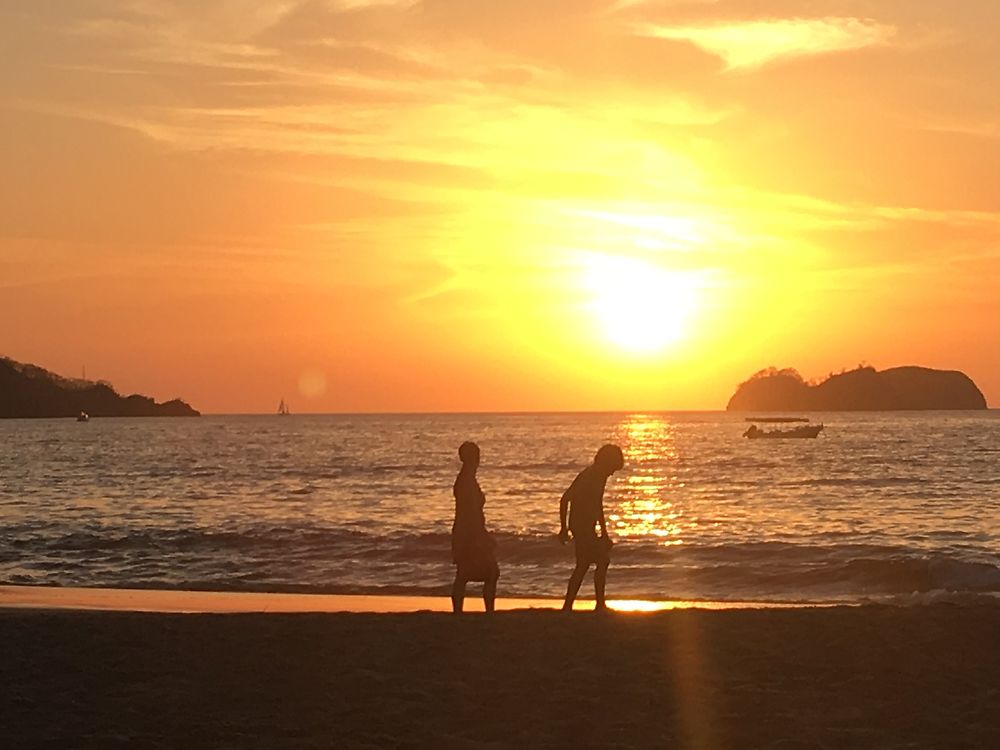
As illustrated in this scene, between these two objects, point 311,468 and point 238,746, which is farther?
point 311,468

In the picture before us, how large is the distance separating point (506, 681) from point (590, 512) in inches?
162

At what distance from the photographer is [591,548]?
14344mm

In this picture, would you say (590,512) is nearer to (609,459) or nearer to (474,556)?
(609,459)

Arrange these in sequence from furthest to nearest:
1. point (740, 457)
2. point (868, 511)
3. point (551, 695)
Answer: point (740, 457) → point (868, 511) → point (551, 695)

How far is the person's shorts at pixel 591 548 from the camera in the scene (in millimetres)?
14320

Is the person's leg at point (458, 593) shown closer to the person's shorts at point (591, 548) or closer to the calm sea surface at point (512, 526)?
the person's shorts at point (591, 548)

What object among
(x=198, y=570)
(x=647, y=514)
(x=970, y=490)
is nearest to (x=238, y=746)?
(x=198, y=570)

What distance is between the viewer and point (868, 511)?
44.7 m

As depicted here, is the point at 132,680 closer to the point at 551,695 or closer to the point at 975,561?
the point at 551,695

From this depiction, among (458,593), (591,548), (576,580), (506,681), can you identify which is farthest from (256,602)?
(506,681)

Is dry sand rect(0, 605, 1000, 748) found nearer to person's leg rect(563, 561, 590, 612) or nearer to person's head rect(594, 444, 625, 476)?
person's leg rect(563, 561, 590, 612)

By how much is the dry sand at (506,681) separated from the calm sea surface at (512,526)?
894cm

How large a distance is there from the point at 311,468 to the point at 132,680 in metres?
69.6

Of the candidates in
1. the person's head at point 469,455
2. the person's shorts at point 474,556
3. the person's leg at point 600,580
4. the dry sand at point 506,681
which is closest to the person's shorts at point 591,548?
the person's leg at point 600,580
